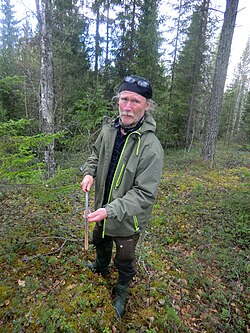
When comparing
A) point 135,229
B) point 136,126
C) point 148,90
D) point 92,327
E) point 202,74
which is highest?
point 202,74

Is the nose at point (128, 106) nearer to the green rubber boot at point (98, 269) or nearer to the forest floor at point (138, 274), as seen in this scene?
the forest floor at point (138, 274)

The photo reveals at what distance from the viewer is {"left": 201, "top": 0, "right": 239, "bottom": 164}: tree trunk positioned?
7797 millimetres

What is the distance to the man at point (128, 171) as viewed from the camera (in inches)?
69.5

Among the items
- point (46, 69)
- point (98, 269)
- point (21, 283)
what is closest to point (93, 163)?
point (98, 269)

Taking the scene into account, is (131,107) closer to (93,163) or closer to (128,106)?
(128,106)

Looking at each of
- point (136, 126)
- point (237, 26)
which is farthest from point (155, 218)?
point (237, 26)

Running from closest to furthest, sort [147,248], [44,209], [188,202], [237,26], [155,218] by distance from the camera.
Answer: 1. [147,248]
2. [44,209]
3. [155,218]
4. [188,202]
5. [237,26]

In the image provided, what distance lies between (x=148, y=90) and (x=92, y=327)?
103 inches

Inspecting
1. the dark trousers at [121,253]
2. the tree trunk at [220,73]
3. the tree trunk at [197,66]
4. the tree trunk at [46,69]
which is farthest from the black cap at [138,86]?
the tree trunk at [197,66]

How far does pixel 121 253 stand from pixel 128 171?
0.92 metres

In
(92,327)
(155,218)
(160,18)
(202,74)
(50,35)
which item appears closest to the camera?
(92,327)

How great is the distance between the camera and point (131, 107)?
1.96 m

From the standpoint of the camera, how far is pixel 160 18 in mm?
12711

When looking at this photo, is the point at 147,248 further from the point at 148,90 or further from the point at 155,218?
the point at 148,90
